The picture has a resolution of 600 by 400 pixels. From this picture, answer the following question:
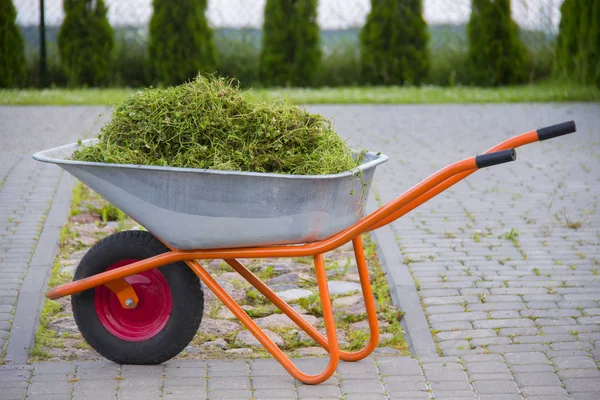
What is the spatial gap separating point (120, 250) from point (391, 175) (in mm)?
4196

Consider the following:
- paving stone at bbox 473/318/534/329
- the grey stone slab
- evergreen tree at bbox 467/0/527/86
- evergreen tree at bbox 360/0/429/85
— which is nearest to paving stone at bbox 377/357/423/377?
the grey stone slab

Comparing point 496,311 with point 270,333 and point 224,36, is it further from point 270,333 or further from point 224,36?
point 224,36

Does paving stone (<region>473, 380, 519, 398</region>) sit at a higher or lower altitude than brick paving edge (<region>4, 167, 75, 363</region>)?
higher

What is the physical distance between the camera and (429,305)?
14.6 ft

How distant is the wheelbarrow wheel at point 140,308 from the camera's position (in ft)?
11.9

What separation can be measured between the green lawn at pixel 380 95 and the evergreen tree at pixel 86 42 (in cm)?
77

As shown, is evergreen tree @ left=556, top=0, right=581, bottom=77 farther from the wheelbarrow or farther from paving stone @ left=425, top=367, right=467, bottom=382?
paving stone @ left=425, top=367, right=467, bottom=382

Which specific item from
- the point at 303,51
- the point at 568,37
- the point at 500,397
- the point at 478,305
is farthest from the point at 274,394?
the point at 303,51

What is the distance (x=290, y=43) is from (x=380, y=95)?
2.51 metres

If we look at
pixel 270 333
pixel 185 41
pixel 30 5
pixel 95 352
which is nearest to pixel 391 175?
pixel 270 333

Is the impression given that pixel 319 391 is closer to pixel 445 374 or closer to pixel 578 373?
pixel 445 374

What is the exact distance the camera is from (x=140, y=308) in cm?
376

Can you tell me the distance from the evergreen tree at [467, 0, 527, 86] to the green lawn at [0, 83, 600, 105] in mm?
852

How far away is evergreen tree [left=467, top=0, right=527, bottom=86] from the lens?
14359 mm
